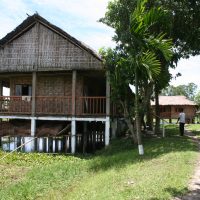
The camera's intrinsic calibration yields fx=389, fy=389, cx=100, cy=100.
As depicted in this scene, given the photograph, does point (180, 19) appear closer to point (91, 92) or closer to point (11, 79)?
point (91, 92)

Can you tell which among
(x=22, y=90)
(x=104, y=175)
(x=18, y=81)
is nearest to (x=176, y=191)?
(x=104, y=175)

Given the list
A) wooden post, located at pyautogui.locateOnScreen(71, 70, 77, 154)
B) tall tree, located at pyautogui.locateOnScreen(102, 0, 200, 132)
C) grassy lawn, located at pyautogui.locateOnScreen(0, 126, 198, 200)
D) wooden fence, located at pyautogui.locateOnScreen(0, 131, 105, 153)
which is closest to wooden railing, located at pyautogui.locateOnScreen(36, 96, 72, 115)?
wooden post, located at pyautogui.locateOnScreen(71, 70, 77, 154)

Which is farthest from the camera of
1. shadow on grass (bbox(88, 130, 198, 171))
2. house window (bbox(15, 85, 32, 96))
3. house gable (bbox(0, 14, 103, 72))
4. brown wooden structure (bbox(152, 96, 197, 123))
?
brown wooden structure (bbox(152, 96, 197, 123))

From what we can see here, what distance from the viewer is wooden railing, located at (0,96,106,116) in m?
21.4

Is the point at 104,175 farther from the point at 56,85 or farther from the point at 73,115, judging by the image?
the point at 56,85

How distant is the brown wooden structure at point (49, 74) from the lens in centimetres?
2055

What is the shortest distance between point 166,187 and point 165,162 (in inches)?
133

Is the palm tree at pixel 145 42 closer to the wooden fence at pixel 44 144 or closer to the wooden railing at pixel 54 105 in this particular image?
the wooden fence at pixel 44 144

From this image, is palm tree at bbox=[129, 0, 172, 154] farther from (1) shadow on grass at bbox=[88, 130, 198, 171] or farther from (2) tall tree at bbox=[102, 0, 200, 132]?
(2) tall tree at bbox=[102, 0, 200, 132]

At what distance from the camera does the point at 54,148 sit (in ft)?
71.0

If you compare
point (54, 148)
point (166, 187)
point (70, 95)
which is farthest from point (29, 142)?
point (166, 187)

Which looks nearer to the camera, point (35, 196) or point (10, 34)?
point (35, 196)

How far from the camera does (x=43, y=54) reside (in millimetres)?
21141

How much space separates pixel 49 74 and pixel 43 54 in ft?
6.54
